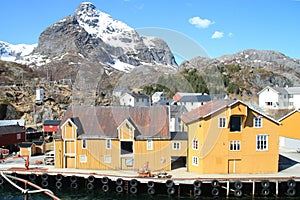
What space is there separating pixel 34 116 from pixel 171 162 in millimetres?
43262

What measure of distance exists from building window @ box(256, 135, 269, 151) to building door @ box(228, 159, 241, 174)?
2.03 metres

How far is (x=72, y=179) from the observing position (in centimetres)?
2656

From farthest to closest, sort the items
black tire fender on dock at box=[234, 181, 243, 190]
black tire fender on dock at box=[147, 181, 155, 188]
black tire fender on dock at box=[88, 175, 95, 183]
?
black tire fender on dock at box=[88, 175, 95, 183], black tire fender on dock at box=[147, 181, 155, 188], black tire fender on dock at box=[234, 181, 243, 190]

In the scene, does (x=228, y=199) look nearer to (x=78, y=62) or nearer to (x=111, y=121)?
(x=111, y=121)

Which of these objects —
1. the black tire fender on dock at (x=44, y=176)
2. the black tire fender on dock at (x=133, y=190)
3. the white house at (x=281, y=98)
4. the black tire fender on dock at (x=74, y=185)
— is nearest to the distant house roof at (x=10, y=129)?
the black tire fender on dock at (x=44, y=176)

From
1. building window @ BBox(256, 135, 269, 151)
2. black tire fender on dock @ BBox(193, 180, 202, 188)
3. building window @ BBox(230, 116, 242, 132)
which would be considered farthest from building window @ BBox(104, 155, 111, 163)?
building window @ BBox(256, 135, 269, 151)

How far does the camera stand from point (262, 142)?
27.0 metres

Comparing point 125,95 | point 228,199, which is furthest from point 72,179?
point 125,95

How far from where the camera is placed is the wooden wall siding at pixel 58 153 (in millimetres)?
29016

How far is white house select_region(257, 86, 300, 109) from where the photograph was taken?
71625 mm

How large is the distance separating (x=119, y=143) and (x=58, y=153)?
19.0 ft

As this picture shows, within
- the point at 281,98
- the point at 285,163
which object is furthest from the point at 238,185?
the point at 281,98

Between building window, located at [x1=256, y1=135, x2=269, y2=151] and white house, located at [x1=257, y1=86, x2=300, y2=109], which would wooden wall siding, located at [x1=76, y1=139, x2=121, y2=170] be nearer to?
building window, located at [x1=256, y1=135, x2=269, y2=151]

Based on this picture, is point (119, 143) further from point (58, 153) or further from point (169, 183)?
point (169, 183)
